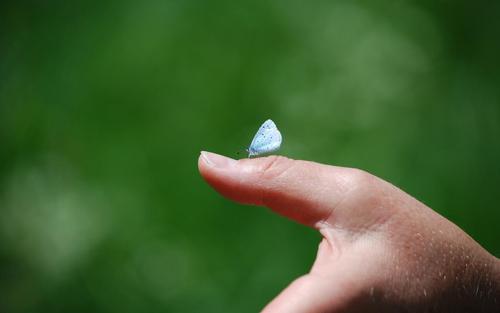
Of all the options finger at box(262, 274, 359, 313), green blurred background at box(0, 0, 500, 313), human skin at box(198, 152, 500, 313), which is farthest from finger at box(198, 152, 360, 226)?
green blurred background at box(0, 0, 500, 313)

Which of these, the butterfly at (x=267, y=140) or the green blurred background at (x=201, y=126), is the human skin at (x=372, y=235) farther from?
the green blurred background at (x=201, y=126)

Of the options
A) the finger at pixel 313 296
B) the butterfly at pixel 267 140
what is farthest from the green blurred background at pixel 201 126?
the finger at pixel 313 296

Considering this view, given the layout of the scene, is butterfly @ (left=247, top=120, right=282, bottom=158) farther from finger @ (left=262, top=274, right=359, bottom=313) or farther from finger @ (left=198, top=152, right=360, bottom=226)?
finger @ (left=262, top=274, right=359, bottom=313)

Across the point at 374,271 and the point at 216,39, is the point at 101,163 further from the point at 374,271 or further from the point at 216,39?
the point at 374,271

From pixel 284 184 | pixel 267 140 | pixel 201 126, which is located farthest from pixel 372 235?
pixel 201 126

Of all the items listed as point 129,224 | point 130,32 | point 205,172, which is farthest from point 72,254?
point 205,172
